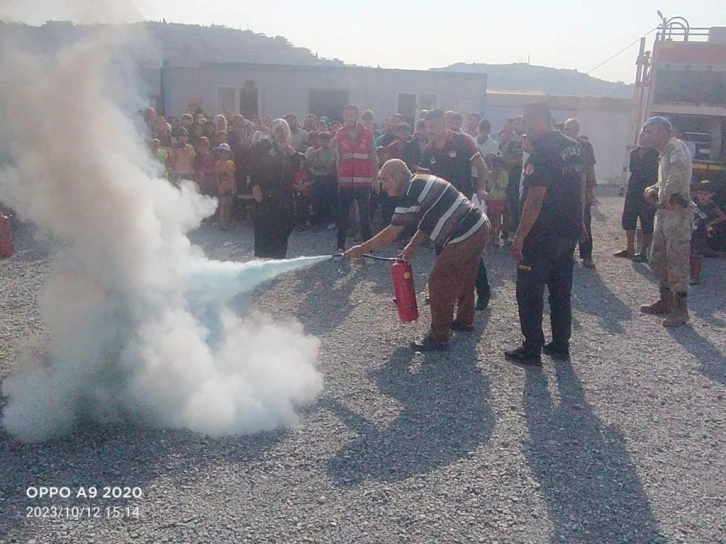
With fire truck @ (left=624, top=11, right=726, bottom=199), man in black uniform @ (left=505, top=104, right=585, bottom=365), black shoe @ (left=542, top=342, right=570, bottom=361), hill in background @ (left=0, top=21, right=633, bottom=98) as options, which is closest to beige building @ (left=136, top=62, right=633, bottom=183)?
hill in background @ (left=0, top=21, right=633, bottom=98)

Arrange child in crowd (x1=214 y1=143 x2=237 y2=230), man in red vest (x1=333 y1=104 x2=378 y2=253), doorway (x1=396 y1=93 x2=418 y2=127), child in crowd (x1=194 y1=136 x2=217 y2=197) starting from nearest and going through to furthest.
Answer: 1. man in red vest (x1=333 y1=104 x2=378 y2=253)
2. child in crowd (x1=214 y1=143 x2=237 y2=230)
3. child in crowd (x1=194 y1=136 x2=217 y2=197)
4. doorway (x1=396 y1=93 x2=418 y2=127)

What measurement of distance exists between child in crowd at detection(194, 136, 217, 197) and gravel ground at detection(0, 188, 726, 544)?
5.15 m

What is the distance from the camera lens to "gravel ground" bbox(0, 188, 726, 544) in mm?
3410

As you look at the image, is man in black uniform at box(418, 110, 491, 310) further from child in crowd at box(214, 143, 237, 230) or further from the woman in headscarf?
child in crowd at box(214, 143, 237, 230)

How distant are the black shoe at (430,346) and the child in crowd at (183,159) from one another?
21.6ft

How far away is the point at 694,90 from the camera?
11.8m

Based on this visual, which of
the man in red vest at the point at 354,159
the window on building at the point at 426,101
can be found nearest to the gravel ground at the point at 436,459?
the man in red vest at the point at 354,159

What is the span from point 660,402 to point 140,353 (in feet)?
12.7

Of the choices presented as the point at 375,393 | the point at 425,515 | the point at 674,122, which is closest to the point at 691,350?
the point at 375,393

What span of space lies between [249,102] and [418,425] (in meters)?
13.8

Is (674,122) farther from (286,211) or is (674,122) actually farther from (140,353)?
(140,353)

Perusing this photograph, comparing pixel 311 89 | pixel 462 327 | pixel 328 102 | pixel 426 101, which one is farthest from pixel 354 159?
pixel 328 102

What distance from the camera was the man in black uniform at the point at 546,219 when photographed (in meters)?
5.24

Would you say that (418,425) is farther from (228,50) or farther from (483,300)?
(228,50)
